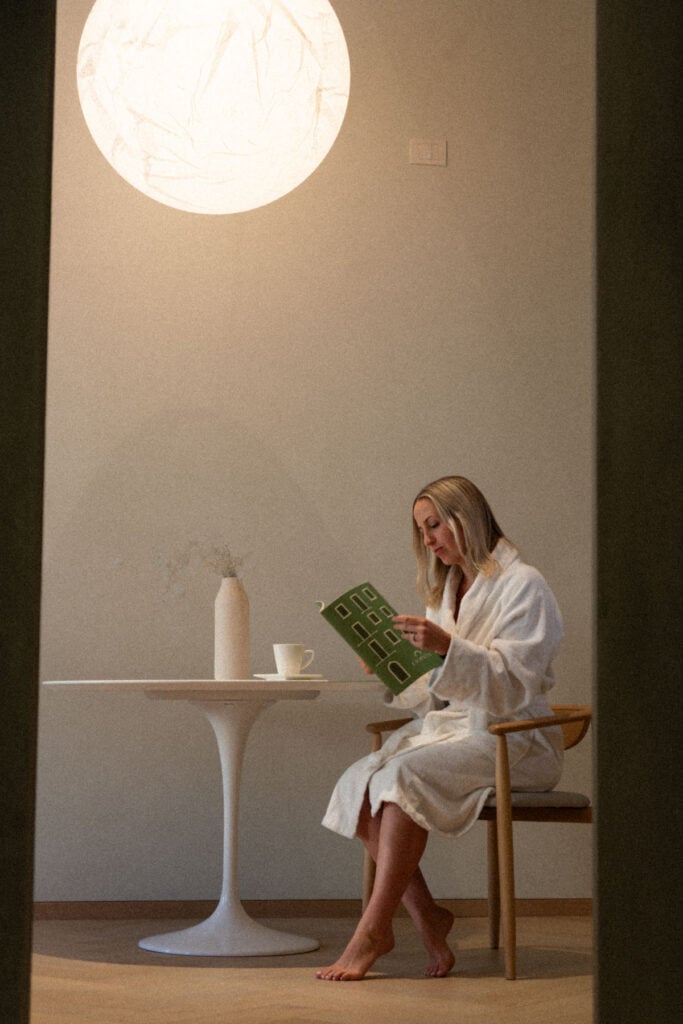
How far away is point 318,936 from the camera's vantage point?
11.4ft

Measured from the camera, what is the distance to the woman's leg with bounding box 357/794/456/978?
9.59ft

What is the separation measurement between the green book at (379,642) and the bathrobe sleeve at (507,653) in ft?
0.32

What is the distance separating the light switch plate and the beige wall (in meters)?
0.03

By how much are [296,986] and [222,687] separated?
0.68 m

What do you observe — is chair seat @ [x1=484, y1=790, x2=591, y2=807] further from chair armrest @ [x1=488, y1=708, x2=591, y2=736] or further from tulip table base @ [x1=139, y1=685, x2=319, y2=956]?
tulip table base @ [x1=139, y1=685, x2=319, y2=956]

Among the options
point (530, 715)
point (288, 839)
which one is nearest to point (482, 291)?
point (530, 715)

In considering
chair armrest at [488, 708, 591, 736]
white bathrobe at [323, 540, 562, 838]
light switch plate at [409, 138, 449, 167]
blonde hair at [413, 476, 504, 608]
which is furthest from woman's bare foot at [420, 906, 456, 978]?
light switch plate at [409, 138, 449, 167]

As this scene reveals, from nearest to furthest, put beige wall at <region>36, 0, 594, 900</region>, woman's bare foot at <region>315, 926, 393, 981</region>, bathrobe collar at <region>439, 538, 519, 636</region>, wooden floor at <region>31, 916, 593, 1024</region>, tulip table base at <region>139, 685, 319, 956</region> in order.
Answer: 1. wooden floor at <region>31, 916, 593, 1024</region>
2. woman's bare foot at <region>315, 926, 393, 981</region>
3. tulip table base at <region>139, 685, 319, 956</region>
4. bathrobe collar at <region>439, 538, 519, 636</region>
5. beige wall at <region>36, 0, 594, 900</region>

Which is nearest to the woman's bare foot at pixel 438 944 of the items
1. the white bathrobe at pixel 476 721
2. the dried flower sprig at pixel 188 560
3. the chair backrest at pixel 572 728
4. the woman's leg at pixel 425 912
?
the woman's leg at pixel 425 912

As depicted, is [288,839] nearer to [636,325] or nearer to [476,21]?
[476,21]

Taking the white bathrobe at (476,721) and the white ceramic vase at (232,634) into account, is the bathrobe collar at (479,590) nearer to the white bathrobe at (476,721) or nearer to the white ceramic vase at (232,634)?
the white bathrobe at (476,721)

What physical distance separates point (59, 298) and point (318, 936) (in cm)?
209

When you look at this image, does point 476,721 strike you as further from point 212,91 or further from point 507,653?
point 212,91

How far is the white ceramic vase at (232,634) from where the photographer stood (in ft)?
10.6
